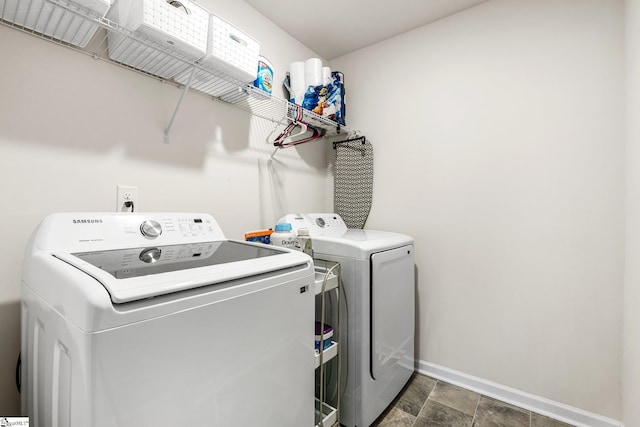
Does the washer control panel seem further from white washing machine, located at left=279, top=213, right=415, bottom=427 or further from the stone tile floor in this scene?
the stone tile floor

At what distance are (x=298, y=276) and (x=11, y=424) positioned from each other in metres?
0.83

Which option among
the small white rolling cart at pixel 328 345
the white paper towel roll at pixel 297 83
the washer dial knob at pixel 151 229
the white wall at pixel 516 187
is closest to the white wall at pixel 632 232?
the white wall at pixel 516 187

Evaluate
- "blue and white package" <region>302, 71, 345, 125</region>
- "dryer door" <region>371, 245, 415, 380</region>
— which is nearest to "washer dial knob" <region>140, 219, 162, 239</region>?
"dryer door" <region>371, 245, 415, 380</region>

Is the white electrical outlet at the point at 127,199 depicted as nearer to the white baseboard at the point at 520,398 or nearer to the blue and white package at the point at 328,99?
the blue and white package at the point at 328,99

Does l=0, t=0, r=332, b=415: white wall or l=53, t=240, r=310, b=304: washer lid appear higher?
l=0, t=0, r=332, b=415: white wall

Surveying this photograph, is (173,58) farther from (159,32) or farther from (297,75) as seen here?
(297,75)

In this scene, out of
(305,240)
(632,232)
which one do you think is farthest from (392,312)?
(632,232)

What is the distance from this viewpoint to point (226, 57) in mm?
1246

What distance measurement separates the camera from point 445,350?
6.57 ft

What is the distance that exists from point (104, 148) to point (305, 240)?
3.30 ft

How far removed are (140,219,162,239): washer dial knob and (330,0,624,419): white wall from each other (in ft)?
5.22

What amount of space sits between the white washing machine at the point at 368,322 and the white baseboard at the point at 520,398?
0.43 meters

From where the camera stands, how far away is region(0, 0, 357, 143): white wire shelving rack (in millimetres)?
948

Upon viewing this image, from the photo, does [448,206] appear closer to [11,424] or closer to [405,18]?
[405,18]
